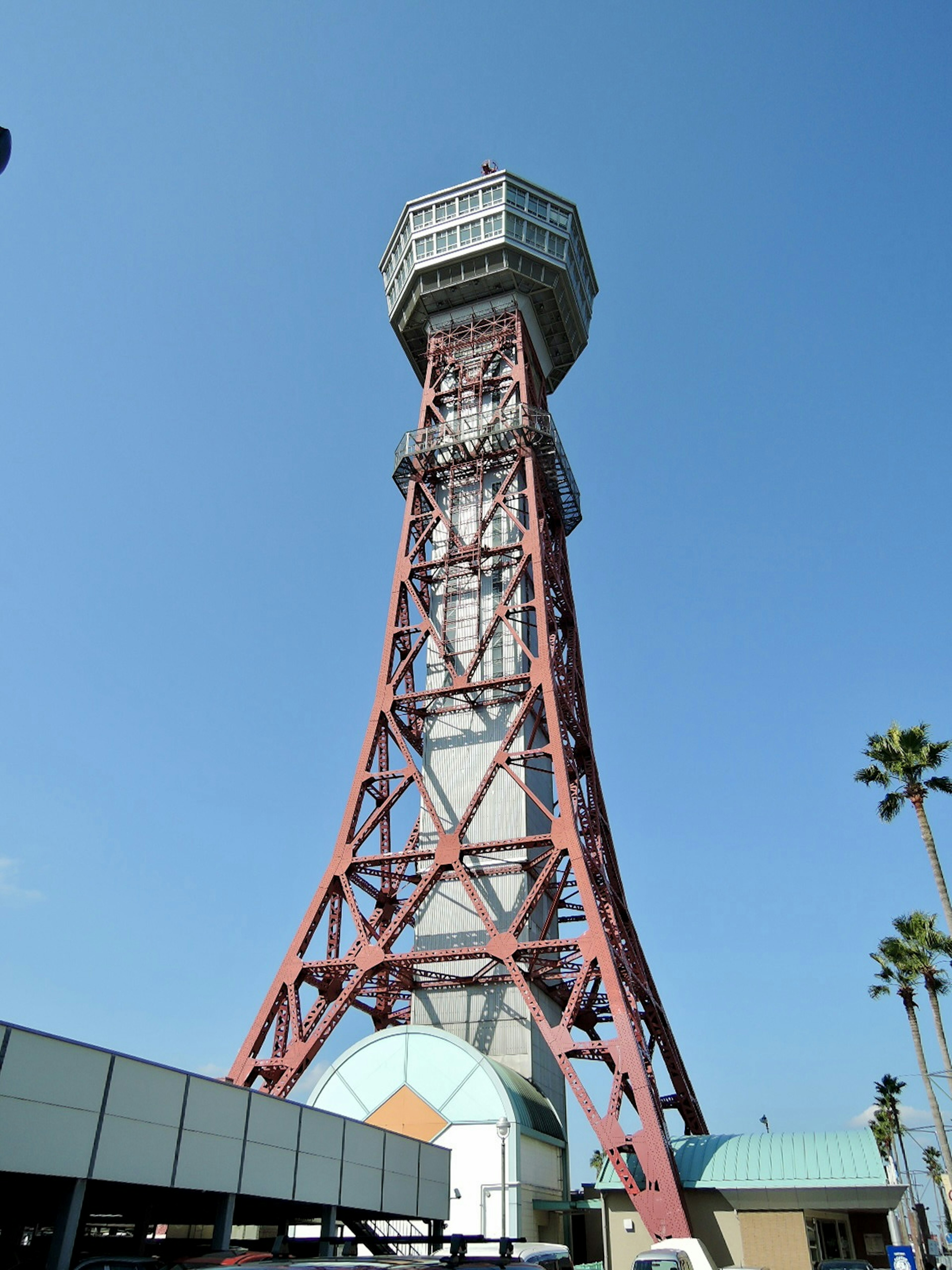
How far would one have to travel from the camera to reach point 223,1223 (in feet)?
47.6

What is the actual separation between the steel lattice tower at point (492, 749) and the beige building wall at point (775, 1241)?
3.11 metres

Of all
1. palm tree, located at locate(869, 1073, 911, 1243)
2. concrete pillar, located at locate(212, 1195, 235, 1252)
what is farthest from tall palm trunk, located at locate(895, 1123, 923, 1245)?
concrete pillar, located at locate(212, 1195, 235, 1252)

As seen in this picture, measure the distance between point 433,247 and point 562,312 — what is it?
6910 mm

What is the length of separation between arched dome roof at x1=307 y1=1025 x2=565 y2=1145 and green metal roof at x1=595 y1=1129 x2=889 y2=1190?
323 centimetres

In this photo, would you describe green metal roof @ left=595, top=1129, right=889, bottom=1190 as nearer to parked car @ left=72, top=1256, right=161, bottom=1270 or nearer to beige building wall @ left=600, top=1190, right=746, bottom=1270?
beige building wall @ left=600, top=1190, right=746, bottom=1270

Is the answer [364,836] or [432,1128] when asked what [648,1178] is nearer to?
[432,1128]

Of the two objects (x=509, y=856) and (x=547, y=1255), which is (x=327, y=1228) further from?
(x=509, y=856)

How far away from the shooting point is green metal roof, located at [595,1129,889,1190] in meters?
24.5

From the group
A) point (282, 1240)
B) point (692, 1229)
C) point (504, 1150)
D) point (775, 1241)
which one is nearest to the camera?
point (282, 1240)

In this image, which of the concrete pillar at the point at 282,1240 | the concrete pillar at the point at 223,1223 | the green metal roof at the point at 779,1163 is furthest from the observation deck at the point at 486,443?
the concrete pillar at the point at 223,1223

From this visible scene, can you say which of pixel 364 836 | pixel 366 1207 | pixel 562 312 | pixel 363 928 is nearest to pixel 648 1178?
pixel 366 1207

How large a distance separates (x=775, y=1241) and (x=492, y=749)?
1714 centimetres

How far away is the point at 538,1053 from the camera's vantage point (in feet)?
97.7

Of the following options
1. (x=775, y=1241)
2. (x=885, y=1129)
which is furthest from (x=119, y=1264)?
(x=885, y=1129)
